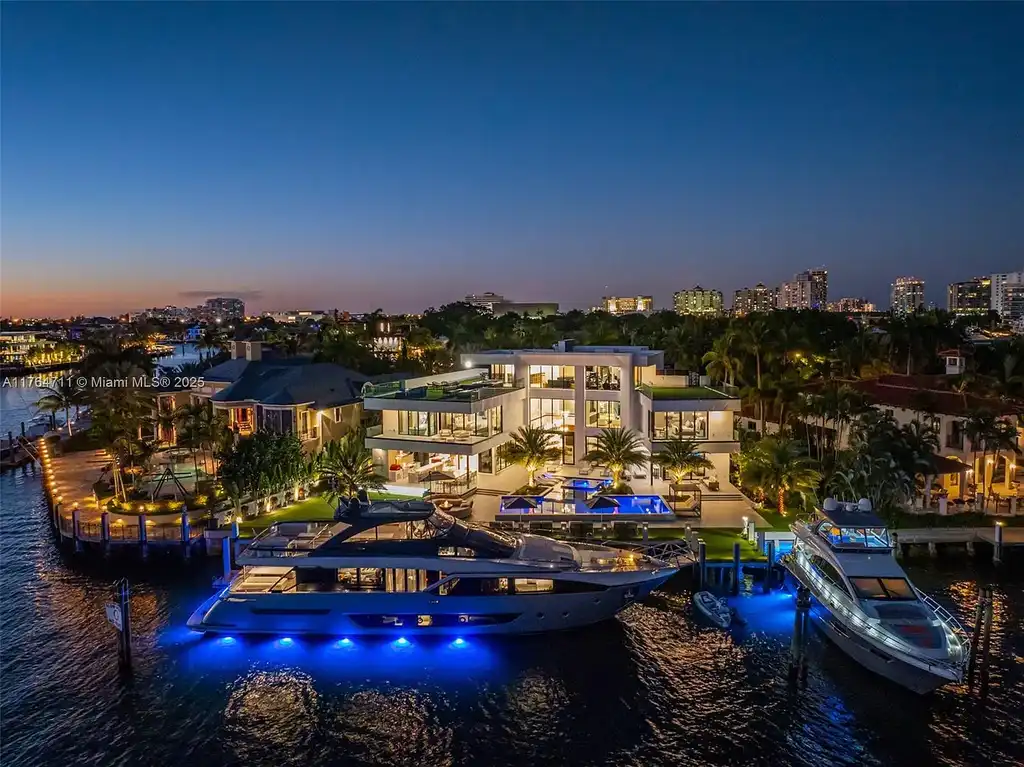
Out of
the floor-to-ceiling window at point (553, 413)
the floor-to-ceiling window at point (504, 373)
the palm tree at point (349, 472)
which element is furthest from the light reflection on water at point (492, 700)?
the floor-to-ceiling window at point (504, 373)

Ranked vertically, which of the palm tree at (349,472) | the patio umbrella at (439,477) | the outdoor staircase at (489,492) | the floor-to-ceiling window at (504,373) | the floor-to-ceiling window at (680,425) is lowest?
the outdoor staircase at (489,492)

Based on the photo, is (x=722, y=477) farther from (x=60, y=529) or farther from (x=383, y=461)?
(x=60, y=529)

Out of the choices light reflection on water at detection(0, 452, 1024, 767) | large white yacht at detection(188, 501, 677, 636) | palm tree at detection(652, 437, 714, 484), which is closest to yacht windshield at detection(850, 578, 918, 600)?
light reflection on water at detection(0, 452, 1024, 767)

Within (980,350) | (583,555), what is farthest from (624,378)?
(980,350)

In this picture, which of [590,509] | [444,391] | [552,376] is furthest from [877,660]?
[552,376]

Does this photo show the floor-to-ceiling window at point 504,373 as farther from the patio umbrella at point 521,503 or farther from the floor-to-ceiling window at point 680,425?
the patio umbrella at point 521,503

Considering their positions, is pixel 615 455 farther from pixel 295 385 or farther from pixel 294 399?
pixel 295 385
